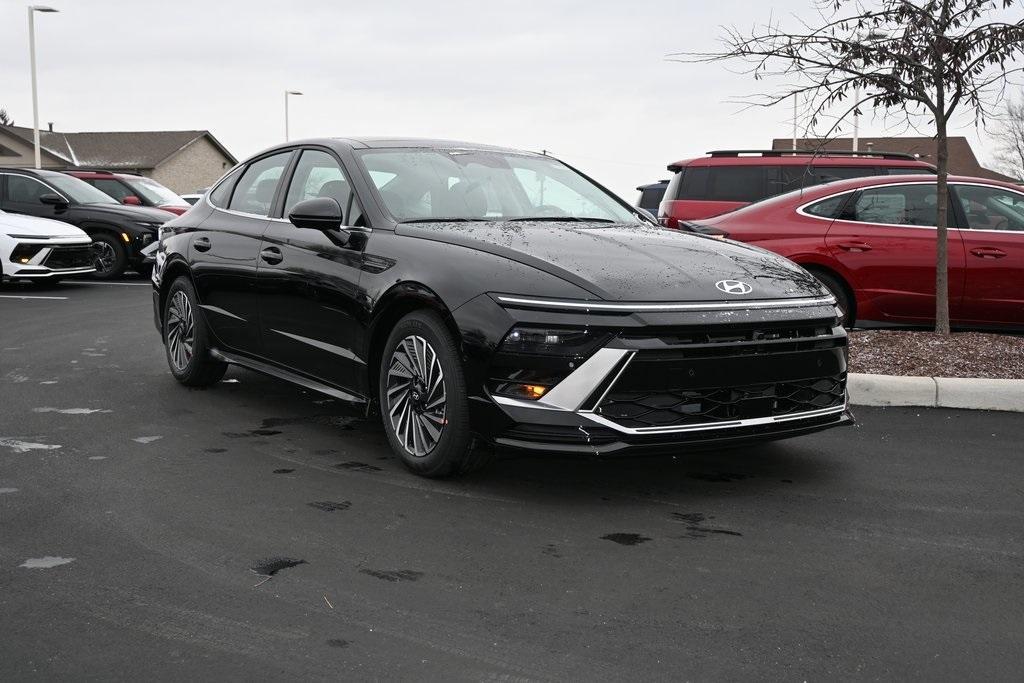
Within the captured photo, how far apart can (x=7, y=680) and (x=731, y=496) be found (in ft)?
9.99

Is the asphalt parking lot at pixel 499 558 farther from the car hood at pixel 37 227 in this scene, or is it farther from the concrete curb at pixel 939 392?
the car hood at pixel 37 227

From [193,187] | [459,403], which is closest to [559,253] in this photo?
[459,403]

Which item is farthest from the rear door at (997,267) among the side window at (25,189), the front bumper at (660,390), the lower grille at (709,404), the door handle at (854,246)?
the side window at (25,189)

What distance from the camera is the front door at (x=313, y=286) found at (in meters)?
5.75

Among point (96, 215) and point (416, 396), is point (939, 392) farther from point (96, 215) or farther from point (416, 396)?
point (96, 215)

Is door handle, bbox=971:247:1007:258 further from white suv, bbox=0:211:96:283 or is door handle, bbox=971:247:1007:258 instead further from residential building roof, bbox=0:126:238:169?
residential building roof, bbox=0:126:238:169

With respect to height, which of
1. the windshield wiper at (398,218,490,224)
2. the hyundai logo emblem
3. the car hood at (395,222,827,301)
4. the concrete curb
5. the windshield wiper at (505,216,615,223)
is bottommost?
the concrete curb

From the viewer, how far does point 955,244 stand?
941cm

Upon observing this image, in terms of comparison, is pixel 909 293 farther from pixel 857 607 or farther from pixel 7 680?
pixel 7 680

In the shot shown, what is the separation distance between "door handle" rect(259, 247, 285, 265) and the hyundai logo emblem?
2.55 meters

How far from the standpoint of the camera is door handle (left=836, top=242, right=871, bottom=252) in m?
9.51

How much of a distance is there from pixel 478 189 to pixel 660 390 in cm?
194

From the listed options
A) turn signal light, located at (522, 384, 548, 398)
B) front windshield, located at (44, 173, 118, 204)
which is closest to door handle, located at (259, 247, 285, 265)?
turn signal light, located at (522, 384, 548, 398)

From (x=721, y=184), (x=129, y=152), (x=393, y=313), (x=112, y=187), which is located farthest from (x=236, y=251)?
(x=129, y=152)
